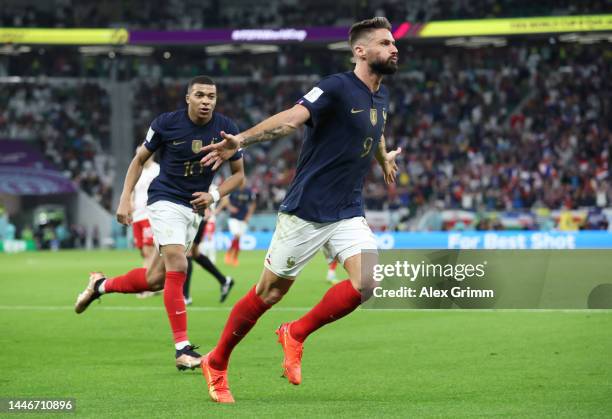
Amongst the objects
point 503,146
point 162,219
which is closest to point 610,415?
point 162,219

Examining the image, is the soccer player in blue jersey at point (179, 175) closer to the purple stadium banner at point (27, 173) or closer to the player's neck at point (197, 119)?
the player's neck at point (197, 119)

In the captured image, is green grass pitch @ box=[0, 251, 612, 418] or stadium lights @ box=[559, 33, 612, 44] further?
stadium lights @ box=[559, 33, 612, 44]

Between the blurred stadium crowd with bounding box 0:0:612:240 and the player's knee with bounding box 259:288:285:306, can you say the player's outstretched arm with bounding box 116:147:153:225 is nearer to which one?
the player's knee with bounding box 259:288:285:306

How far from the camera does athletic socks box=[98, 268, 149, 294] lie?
10.2 meters

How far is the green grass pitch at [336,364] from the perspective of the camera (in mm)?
6805

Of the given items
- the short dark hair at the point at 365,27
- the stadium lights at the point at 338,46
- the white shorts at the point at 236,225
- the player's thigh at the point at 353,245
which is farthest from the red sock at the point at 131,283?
the stadium lights at the point at 338,46

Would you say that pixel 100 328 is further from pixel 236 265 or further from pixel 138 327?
pixel 236 265

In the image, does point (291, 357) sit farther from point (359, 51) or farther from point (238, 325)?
point (359, 51)

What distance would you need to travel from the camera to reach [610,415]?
625 cm

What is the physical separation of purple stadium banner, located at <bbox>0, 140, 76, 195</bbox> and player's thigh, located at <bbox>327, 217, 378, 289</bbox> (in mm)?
36958

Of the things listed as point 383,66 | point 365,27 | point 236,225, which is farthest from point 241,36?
point 383,66

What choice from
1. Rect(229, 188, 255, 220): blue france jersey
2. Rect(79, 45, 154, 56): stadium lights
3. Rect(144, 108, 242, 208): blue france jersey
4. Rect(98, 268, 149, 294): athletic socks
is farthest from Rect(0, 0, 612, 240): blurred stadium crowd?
Rect(144, 108, 242, 208): blue france jersey

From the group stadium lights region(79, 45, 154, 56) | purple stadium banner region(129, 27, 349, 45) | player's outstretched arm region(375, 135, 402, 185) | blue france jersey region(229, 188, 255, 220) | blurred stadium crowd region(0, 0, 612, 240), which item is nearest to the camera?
player's outstretched arm region(375, 135, 402, 185)

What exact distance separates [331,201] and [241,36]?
38.9 meters
